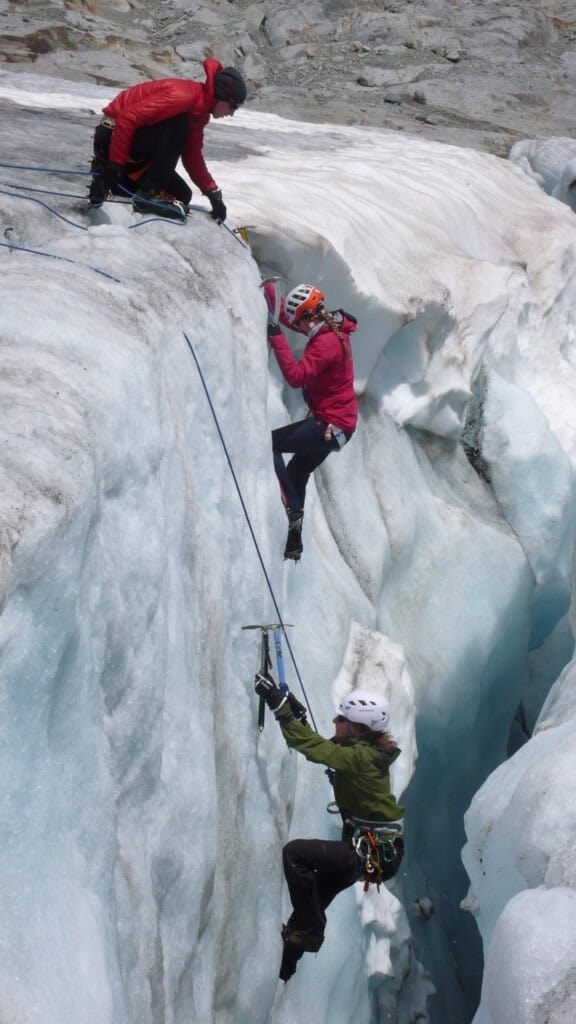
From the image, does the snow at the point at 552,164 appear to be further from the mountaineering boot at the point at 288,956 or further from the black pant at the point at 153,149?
the mountaineering boot at the point at 288,956

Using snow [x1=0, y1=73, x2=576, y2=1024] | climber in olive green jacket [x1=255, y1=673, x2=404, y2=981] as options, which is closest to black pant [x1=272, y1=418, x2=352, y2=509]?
snow [x1=0, y1=73, x2=576, y2=1024]

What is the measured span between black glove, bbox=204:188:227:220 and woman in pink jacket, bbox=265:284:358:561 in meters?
0.40

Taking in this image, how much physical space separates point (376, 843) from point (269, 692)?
0.84 metres

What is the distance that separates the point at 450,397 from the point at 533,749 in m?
2.88

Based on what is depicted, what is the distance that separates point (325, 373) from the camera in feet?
15.4

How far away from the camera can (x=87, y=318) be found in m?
3.06

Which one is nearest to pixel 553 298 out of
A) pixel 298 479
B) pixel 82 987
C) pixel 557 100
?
pixel 298 479

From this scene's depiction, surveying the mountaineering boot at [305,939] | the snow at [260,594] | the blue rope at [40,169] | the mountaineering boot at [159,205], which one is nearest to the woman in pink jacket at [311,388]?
the snow at [260,594]

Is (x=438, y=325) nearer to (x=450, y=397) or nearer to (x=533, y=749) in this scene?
(x=450, y=397)

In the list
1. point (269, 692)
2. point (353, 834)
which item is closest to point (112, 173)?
point (269, 692)

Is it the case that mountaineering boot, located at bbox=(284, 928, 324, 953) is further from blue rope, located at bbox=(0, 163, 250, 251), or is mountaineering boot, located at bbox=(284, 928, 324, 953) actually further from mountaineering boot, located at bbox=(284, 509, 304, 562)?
blue rope, located at bbox=(0, 163, 250, 251)

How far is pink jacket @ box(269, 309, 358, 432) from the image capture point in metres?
4.54

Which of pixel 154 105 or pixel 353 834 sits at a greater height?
pixel 154 105

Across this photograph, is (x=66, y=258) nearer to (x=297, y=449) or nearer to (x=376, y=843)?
(x=297, y=449)
